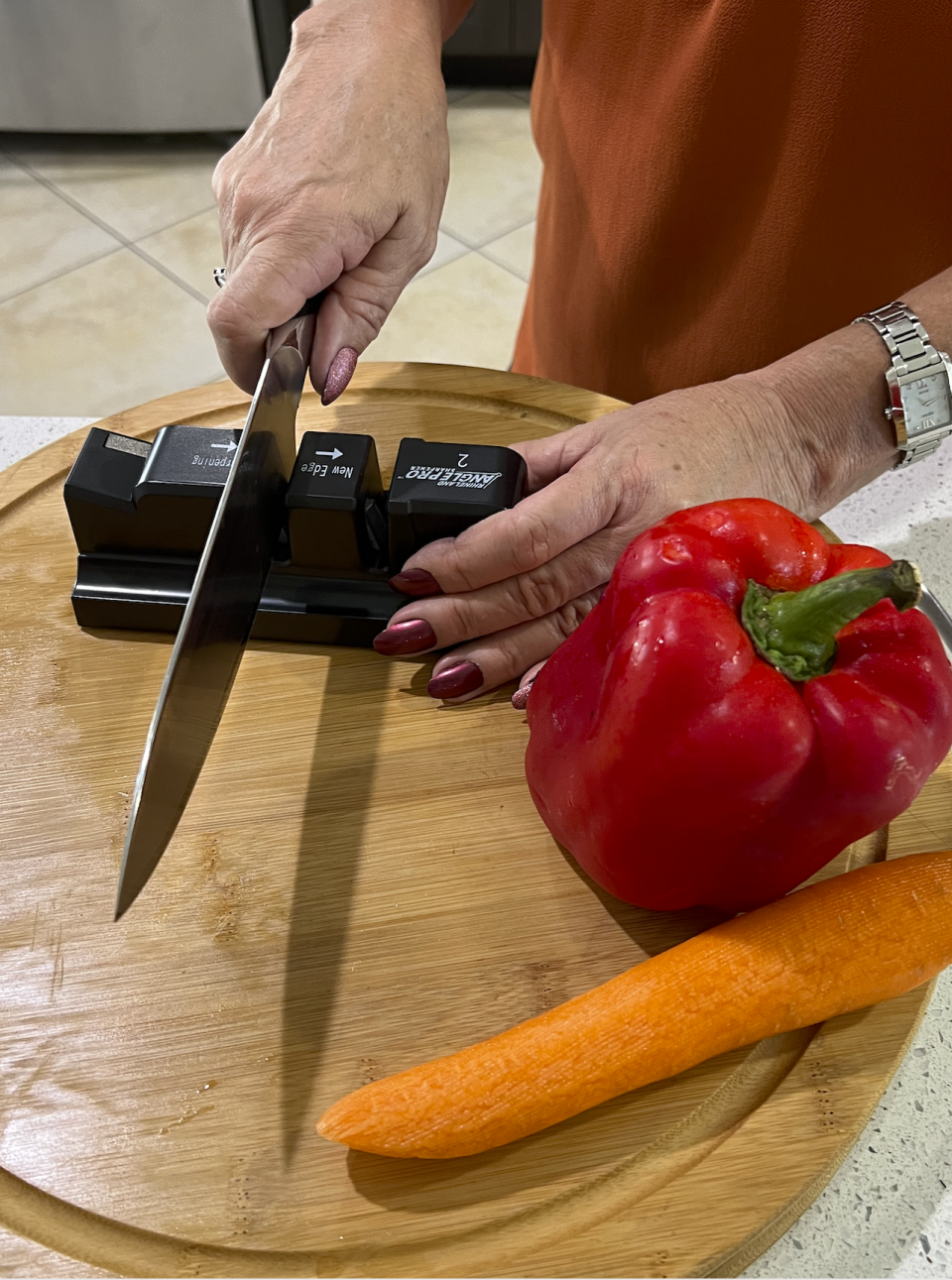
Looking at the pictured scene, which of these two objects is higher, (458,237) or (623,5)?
(623,5)

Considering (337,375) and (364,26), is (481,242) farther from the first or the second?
(337,375)

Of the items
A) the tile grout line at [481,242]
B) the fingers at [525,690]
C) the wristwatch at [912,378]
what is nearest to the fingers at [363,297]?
the fingers at [525,690]

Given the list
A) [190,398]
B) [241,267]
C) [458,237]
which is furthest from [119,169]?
[241,267]

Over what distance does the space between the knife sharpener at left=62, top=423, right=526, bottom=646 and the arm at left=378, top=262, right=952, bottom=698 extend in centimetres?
4

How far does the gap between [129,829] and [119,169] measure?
2.99 meters

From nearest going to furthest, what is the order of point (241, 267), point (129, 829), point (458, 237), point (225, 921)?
point (129, 829) < point (225, 921) < point (241, 267) < point (458, 237)

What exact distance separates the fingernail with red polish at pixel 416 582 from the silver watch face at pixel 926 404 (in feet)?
1.40

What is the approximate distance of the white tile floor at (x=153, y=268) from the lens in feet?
8.44

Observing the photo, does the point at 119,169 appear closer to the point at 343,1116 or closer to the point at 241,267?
the point at 241,267

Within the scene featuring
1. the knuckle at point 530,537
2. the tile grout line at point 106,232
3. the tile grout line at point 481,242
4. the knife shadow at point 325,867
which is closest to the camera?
the knife shadow at point 325,867

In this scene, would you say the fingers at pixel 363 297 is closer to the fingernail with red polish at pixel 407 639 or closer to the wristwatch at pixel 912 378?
the fingernail with red polish at pixel 407 639

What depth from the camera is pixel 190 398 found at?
1124 mm

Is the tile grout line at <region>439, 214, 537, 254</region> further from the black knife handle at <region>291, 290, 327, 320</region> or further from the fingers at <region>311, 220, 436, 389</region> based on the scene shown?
the black knife handle at <region>291, 290, 327, 320</region>

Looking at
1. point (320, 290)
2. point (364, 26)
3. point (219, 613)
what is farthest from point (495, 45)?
point (219, 613)
